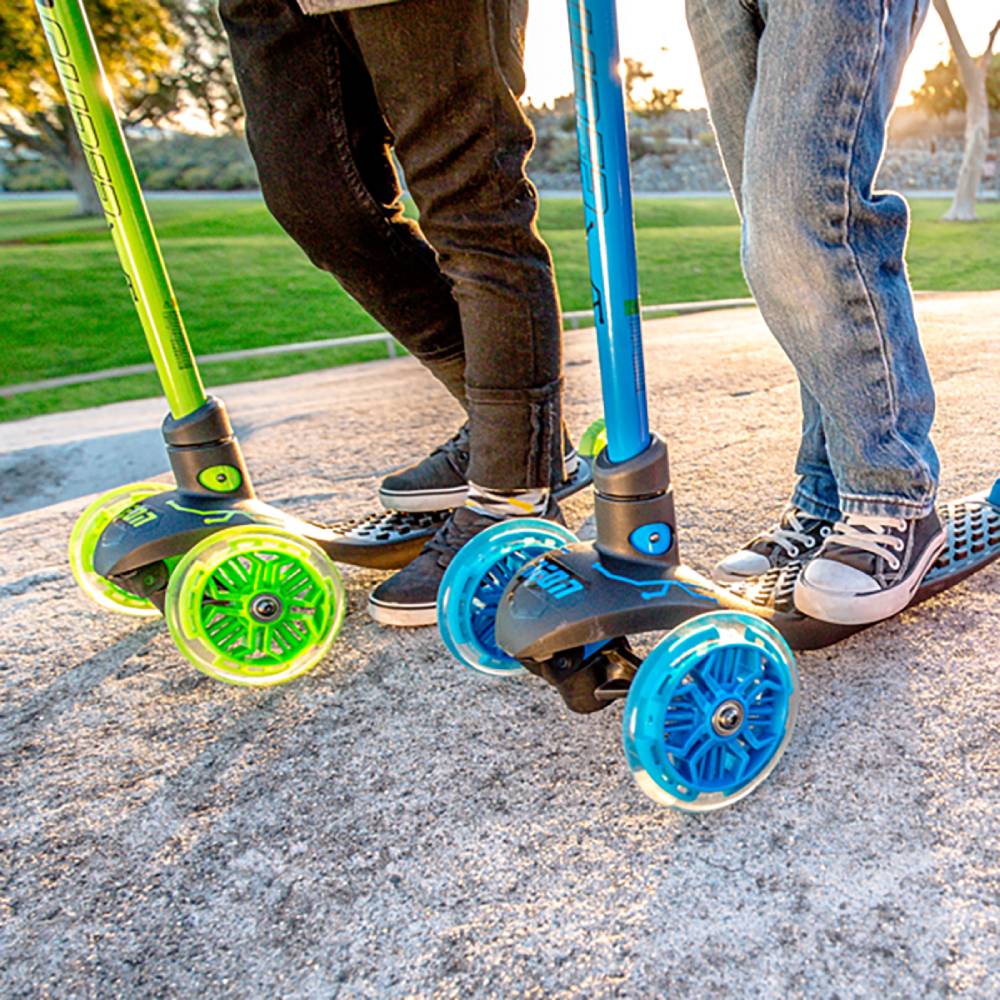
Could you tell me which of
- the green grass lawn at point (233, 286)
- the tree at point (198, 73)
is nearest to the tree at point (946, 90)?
the green grass lawn at point (233, 286)

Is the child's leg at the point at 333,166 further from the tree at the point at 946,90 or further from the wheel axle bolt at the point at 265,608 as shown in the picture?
the tree at the point at 946,90

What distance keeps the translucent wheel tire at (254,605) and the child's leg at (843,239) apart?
0.79m

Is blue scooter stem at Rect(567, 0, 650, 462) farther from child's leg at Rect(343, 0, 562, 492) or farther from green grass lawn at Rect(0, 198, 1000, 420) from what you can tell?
green grass lawn at Rect(0, 198, 1000, 420)

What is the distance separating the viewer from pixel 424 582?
144 cm

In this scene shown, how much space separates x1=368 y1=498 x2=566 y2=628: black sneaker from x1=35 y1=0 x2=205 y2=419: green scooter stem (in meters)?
0.46

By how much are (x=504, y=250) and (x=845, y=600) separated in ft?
2.40

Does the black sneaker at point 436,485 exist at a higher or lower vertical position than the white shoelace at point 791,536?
higher

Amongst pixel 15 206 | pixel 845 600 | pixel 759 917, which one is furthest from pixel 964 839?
pixel 15 206

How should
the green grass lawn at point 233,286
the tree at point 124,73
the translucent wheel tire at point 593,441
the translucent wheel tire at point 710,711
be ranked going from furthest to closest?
the tree at point 124,73, the green grass lawn at point 233,286, the translucent wheel tire at point 593,441, the translucent wheel tire at point 710,711

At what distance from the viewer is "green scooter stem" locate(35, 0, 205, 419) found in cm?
129

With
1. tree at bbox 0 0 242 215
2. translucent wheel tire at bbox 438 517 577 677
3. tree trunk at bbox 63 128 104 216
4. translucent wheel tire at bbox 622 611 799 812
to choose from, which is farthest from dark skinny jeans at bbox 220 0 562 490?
tree trunk at bbox 63 128 104 216

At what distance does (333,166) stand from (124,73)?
56.8 feet

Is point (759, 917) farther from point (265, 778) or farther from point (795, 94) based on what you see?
point (795, 94)

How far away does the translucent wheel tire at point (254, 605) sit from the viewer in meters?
1.24
